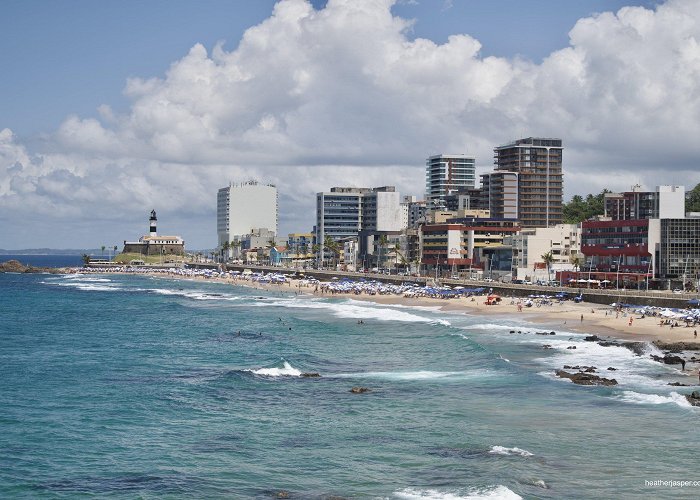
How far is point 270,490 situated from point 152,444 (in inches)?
365

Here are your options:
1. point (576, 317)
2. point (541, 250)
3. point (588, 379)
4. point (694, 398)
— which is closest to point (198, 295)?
point (541, 250)

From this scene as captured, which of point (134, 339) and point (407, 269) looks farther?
point (407, 269)

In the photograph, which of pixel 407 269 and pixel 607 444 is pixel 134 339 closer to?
pixel 607 444

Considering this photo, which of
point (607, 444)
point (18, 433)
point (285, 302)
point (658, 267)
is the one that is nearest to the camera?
Result: point (607, 444)

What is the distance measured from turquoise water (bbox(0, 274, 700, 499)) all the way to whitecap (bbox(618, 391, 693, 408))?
221 mm

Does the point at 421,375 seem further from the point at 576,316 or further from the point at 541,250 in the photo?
the point at 541,250

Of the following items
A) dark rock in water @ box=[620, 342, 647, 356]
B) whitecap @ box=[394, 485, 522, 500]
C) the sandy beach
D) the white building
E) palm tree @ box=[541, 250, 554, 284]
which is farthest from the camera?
the white building

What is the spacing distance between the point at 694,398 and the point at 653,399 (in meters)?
2.11

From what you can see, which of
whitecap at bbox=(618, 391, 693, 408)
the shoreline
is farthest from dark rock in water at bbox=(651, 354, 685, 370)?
whitecap at bbox=(618, 391, 693, 408)

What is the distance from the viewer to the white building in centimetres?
15362

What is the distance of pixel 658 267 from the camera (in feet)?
409

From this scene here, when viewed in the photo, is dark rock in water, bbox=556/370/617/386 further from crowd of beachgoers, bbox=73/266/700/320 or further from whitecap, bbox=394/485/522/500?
crowd of beachgoers, bbox=73/266/700/320

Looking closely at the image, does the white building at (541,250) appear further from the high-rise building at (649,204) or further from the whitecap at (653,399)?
the whitecap at (653,399)

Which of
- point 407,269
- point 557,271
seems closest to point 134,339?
point 557,271
